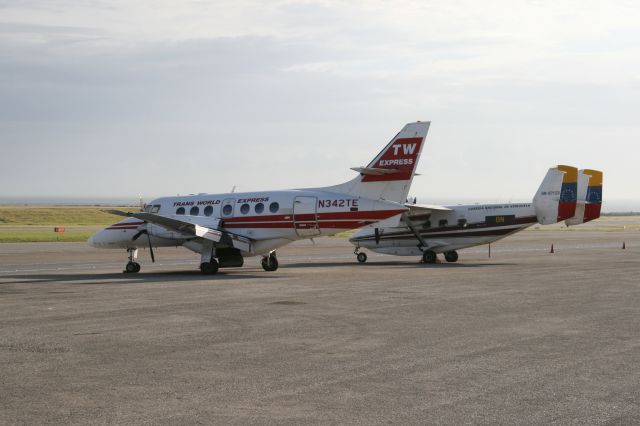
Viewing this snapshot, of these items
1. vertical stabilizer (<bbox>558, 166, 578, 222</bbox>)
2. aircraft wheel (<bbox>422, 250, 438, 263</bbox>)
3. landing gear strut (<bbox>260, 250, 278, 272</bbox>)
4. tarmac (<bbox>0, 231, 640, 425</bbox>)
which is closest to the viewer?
tarmac (<bbox>0, 231, 640, 425</bbox>)

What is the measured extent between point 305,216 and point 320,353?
1895cm

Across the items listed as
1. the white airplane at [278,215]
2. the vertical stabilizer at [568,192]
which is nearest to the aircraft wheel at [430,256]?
the vertical stabilizer at [568,192]

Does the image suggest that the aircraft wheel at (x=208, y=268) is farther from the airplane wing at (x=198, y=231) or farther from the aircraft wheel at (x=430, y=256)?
the aircraft wheel at (x=430, y=256)

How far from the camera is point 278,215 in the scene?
3281 cm

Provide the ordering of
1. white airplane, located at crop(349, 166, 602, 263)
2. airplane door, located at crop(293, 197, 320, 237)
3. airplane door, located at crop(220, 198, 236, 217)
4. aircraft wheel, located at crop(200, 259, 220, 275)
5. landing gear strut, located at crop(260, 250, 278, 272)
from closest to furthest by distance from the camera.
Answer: airplane door, located at crop(293, 197, 320, 237) < aircraft wheel, located at crop(200, 259, 220, 275) < airplane door, located at crop(220, 198, 236, 217) < landing gear strut, located at crop(260, 250, 278, 272) < white airplane, located at crop(349, 166, 602, 263)

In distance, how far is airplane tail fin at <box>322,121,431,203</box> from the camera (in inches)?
1252

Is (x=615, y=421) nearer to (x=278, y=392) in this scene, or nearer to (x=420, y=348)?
(x=278, y=392)

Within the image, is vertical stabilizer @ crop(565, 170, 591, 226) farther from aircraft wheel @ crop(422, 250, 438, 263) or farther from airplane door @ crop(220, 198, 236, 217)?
airplane door @ crop(220, 198, 236, 217)

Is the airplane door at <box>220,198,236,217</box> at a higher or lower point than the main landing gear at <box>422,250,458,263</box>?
higher

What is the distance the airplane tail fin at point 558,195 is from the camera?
132ft

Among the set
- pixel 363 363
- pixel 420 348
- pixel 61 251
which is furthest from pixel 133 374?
pixel 61 251

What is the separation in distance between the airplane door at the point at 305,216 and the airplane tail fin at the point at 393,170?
43.9 inches

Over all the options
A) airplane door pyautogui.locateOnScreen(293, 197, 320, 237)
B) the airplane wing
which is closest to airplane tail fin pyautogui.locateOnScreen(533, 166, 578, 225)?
airplane door pyautogui.locateOnScreen(293, 197, 320, 237)

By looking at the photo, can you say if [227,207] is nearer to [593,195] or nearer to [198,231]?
[198,231]
